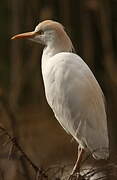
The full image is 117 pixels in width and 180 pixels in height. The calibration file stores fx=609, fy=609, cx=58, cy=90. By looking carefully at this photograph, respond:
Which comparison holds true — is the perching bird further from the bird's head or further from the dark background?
the dark background

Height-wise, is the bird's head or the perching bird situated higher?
the bird's head

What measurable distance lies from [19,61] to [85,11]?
0.77 metres

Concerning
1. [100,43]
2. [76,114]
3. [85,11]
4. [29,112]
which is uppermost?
[76,114]

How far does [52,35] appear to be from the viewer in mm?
2031

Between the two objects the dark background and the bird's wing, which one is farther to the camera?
the dark background

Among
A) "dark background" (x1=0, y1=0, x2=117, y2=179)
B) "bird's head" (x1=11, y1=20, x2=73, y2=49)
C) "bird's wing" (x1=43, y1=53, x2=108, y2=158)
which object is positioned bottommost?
"dark background" (x1=0, y1=0, x2=117, y2=179)

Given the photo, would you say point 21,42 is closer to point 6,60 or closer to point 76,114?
point 6,60

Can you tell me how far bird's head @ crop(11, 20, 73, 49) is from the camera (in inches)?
78.8

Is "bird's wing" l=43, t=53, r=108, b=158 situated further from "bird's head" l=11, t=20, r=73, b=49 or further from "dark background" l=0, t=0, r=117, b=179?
"dark background" l=0, t=0, r=117, b=179

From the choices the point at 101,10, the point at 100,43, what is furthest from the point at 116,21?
the point at 101,10

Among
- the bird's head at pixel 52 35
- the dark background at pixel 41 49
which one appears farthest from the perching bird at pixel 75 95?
the dark background at pixel 41 49

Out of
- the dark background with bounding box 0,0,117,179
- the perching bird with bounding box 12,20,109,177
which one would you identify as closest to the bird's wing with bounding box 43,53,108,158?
the perching bird with bounding box 12,20,109,177

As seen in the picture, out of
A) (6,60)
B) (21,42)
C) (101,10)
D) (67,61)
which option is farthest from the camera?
(6,60)

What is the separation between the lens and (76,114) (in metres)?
1.97
